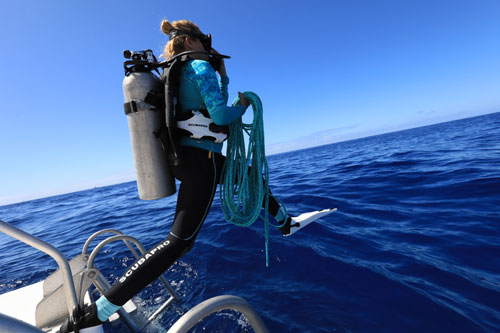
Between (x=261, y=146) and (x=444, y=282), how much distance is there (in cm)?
265

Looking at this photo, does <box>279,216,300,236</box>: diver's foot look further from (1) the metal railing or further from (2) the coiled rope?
(1) the metal railing

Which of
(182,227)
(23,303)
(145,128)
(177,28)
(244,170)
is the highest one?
(177,28)

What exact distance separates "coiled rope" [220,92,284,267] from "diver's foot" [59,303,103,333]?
4.21ft

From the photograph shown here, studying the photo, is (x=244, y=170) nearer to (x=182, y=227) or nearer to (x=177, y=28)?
(x=182, y=227)

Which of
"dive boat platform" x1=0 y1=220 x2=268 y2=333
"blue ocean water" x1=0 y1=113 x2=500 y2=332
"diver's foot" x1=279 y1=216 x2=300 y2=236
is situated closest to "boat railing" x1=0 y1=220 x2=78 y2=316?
"dive boat platform" x1=0 y1=220 x2=268 y2=333

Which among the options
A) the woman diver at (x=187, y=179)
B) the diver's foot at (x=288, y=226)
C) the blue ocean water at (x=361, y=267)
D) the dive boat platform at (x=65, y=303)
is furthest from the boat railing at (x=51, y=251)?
the diver's foot at (x=288, y=226)

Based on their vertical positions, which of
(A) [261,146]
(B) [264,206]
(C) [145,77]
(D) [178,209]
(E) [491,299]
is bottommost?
(E) [491,299]

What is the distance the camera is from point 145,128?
1924mm

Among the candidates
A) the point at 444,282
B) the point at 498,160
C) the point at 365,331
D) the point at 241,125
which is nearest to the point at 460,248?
the point at 444,282

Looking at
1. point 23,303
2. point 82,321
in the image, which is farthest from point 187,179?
point 23,303

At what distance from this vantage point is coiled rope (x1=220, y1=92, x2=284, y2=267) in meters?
2.32

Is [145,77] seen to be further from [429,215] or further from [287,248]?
[429,215]

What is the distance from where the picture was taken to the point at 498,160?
7.35m

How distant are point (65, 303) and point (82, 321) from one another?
608mm
